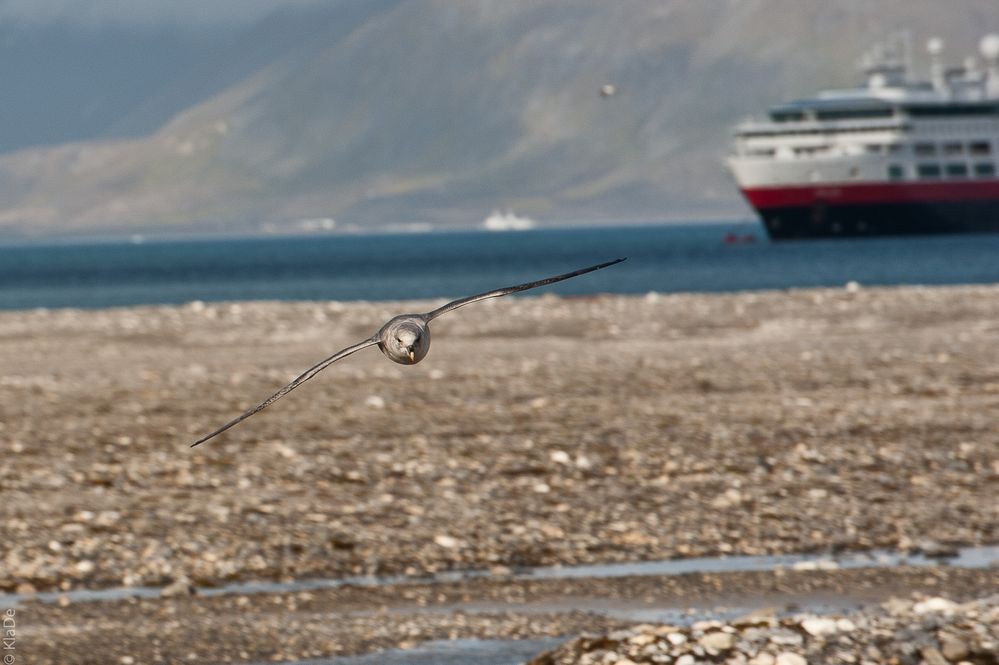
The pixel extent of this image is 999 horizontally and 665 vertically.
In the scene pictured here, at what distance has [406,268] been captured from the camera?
154 metres

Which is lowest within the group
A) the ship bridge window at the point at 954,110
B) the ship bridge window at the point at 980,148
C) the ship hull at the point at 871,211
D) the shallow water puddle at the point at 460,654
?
the shallow water puddle at the point at 460,654

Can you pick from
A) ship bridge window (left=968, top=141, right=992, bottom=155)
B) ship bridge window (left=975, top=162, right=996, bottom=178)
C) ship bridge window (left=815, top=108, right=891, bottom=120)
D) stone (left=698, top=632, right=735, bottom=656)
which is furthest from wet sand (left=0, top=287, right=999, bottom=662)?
ship bridge window (left=968, top=141, right=992, bottom=155)

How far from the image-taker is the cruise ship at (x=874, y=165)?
531 feet

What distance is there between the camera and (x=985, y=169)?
17275 cm

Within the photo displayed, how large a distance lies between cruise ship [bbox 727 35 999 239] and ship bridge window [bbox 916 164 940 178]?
123mm

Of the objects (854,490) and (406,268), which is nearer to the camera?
(854,490)

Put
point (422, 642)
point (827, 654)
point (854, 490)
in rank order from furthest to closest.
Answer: point (854, 490) → point (422, 642) → point (827, 654)

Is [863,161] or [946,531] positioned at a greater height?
[863,161]

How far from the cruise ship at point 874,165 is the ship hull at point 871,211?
0.33 ft

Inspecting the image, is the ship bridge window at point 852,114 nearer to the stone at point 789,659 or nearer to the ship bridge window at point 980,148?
the ship bridge window at point 980,148

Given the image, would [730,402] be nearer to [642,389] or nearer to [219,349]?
[642,389]

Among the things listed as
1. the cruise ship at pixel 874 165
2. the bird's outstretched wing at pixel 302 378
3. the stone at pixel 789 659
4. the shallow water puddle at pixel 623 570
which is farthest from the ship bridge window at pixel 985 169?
the bird's outstretched wing at pixel 302 378

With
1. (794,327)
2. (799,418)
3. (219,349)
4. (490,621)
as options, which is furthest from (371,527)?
(794,327)

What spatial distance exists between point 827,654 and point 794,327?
30365 millimetres
